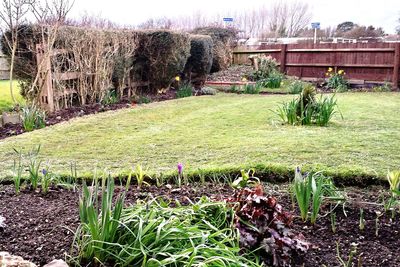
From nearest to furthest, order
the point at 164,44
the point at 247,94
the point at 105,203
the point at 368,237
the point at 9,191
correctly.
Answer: the point at 105,203 < the point at 368,237 < the point at 9,191 < the point at 164,44 < the point at 247,94

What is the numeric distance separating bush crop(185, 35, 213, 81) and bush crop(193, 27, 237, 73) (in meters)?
3.20

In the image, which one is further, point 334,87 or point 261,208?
point 334,87

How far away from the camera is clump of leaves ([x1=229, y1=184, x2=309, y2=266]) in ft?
6.22

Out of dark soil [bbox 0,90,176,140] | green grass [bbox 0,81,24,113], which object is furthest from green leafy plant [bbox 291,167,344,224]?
green grass [bbox 0,81,24,113]

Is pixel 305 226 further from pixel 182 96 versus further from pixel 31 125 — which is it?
pixel 182 96

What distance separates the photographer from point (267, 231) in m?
1.96

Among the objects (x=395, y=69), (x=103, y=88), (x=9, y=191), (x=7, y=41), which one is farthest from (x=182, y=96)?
(x=9, y=191)

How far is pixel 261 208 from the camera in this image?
2008mm

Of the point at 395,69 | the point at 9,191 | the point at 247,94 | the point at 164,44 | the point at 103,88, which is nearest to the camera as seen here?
the point at 9,191

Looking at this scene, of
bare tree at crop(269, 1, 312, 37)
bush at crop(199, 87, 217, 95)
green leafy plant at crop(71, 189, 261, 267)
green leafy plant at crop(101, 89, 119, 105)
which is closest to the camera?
green leafy plant at crop(71, 189, 261, 267)

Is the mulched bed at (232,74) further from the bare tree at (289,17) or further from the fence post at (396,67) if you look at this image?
the bare tree at (289,17)

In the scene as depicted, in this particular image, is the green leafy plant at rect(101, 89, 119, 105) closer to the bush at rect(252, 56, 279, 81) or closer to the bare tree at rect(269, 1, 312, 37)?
the bush at rect(252, 56, 279, 81)

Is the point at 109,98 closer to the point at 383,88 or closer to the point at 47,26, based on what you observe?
the point at 47,26

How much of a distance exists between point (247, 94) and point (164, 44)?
2.64 metres
